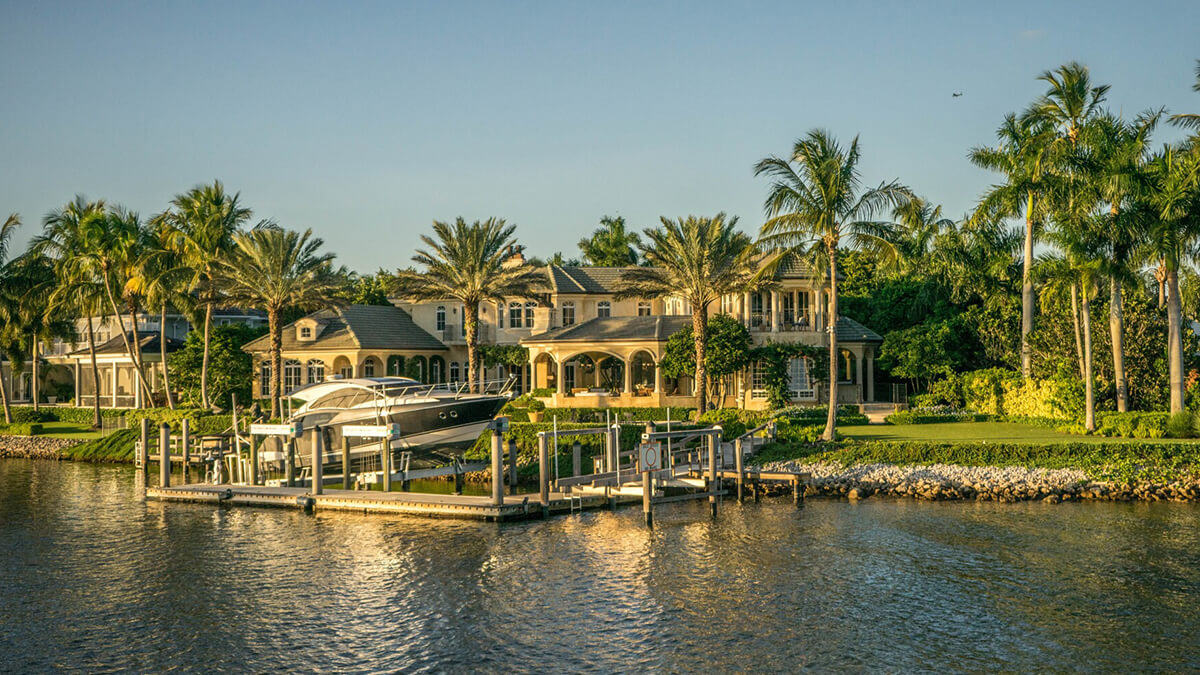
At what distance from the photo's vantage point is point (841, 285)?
61.3m

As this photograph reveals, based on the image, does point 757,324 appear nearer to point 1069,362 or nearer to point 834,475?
point 1069,362

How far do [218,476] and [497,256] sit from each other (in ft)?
60.9

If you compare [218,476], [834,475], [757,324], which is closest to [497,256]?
[757,324]

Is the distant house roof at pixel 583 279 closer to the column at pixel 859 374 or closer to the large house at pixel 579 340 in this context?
the large house at pixel 579 340

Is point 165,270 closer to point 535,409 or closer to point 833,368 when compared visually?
point 535,409

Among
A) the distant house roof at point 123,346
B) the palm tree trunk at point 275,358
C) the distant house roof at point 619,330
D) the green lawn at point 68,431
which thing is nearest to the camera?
the palm tree trunk at point 275,358

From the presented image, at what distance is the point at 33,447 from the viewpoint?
5084 cm

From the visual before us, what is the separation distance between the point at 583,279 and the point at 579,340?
29.0 feet

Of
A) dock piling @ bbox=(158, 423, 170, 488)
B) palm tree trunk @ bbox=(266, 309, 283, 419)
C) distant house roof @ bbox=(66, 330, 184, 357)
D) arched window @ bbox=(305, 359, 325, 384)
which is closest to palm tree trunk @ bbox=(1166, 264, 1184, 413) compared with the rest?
dock piling @ bbox=(158, 423, 170, 488)

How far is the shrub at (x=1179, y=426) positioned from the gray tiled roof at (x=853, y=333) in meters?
18.6

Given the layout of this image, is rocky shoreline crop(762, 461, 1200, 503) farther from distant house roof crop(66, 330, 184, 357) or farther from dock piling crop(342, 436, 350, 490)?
distant house roof crop(66, 330, 184, 357)

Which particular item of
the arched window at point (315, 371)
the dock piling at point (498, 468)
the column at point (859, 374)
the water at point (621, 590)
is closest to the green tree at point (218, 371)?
the arched window at point (315, 371)

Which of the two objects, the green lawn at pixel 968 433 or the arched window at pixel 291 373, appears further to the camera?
the arched window at pixel 291 373

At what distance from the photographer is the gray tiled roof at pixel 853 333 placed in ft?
169
